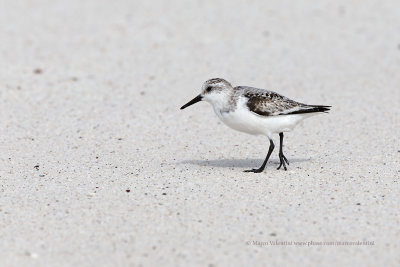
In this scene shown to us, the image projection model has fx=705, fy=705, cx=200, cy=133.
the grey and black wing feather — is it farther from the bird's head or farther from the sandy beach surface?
the sandy beach surface

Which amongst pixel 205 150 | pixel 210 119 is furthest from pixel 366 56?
pixel 205 150

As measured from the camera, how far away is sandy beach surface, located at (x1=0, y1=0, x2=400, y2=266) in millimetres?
6145

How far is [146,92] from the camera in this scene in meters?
11.4

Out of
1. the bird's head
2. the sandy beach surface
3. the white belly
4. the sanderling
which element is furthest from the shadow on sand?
the bird's head

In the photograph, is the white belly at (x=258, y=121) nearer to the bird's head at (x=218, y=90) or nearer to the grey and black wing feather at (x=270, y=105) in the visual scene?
the grey and black wing feather at (x=270, y=105)

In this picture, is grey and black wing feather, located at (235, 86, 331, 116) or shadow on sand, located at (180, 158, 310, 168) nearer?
grey and black wing feather, located at (235, 86, 331, 116)

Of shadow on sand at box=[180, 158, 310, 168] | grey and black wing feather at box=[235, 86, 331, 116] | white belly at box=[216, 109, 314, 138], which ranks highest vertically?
grey and black wing feather at box=[235, 86, 331, 116]

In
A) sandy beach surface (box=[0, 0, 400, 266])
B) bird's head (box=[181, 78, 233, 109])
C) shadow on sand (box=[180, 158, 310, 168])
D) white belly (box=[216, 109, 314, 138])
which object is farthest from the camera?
shadow on sand (box=[180, 158, 310, 168])

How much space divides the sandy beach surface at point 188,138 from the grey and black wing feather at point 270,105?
704 millimetres

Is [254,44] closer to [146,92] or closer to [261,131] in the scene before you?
[146,92]

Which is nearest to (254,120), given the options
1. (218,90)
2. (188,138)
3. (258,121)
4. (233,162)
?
(258,121)

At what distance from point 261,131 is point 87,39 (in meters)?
7.21

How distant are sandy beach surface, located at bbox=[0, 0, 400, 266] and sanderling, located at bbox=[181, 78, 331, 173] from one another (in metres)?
0.55

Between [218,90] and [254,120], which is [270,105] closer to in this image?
[254,120]
